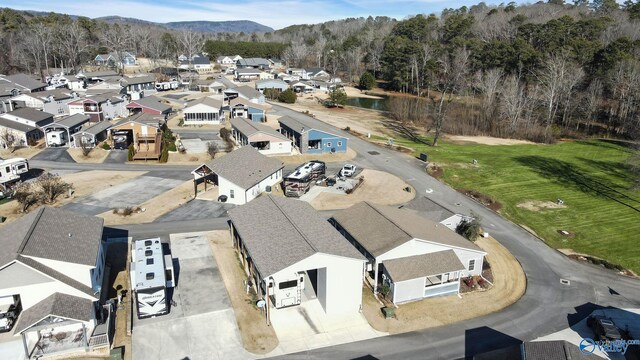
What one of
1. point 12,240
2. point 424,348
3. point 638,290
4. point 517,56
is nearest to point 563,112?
point 517,56

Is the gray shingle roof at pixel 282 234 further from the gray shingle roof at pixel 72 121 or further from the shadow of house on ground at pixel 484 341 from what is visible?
the gray shingle roof at pixel 72 121

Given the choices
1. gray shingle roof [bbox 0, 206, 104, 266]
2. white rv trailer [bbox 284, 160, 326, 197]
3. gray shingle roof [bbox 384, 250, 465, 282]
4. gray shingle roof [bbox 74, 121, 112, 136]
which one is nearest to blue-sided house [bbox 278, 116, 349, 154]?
white rv trailer [bbox 284, 160, 326, 197]

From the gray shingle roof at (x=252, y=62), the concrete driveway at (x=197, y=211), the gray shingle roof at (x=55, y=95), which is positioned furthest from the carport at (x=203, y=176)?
the gray shingle roof at (x=252, y=62)

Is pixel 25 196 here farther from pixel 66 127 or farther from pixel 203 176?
pixel 66 127

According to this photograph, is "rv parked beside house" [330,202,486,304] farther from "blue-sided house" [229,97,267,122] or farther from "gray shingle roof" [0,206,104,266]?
"blue-sided house" [229,97,267,122]

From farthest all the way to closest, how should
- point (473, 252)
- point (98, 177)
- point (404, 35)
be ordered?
point (404, 35) → point (98, 177) → point (473, 252)

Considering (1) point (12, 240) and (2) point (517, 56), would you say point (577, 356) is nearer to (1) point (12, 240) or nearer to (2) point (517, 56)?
(1) point (12, 240)

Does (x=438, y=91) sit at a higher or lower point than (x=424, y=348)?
higher

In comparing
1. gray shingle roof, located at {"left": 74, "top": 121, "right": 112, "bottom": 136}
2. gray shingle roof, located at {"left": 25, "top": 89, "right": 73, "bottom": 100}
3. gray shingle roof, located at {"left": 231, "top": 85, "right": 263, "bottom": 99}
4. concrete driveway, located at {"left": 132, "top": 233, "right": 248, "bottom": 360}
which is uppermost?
gray shingle roof, located at {"left": 231, "top": 85, "right": 263, "bottom": 99}
